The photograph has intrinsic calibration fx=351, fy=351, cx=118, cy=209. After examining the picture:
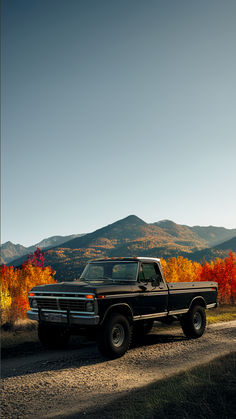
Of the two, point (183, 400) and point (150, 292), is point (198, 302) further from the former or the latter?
point (183, 400)

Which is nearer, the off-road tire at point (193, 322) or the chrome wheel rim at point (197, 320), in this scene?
the off-road tire at point (193, 322)

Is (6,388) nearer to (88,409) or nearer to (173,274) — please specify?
(88,409)

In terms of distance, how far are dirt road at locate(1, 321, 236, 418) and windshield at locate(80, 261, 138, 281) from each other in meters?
1.92

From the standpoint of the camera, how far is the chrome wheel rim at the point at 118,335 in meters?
8.31

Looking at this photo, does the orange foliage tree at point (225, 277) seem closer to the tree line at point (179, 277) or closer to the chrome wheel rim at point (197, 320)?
the tree line at point (179, 277)

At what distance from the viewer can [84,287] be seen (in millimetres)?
8094

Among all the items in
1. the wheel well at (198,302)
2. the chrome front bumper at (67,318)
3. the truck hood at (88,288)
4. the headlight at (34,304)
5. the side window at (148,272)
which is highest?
the side window at (148,272)

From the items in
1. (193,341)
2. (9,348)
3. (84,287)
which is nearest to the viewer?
(84,287)

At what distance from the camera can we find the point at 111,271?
9.95 metres

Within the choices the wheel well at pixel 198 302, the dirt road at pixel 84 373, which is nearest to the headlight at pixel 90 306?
the dirt road at pixel 84 373

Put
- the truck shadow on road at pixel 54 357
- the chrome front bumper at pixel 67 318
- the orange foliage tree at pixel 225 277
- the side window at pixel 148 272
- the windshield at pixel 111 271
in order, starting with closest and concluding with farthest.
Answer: the truck shadow on road at pixel 54 357 < the chrome front bumper at pixel 67 318 < the windshield at pixel 111 271 < the side window at pixel 148 272 < the orange foliage tree at pixel 225 277

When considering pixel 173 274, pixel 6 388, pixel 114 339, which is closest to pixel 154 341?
pixel 114 339

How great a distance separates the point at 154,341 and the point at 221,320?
6164 millimetres

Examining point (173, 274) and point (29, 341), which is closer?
point (29, 341)
